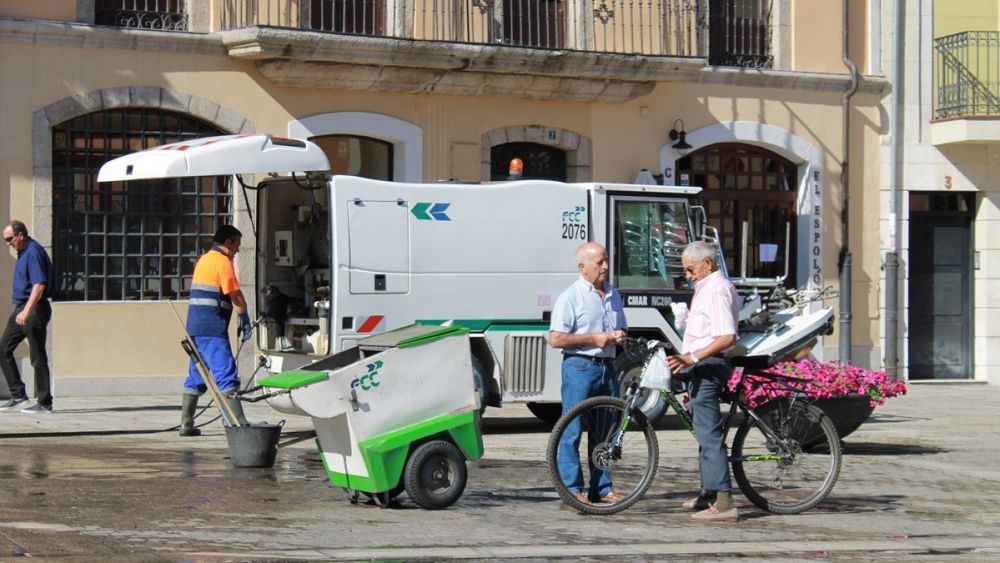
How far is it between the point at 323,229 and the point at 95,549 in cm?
732

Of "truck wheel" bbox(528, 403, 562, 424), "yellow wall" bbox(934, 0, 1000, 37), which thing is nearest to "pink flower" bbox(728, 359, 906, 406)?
"truck wheel" bbox(528, 403, 562, 424)

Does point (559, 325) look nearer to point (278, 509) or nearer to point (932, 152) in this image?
point (278, 509)

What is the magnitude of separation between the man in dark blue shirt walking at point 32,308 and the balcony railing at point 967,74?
13437 mm

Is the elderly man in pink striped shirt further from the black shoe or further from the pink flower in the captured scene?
the black shoe

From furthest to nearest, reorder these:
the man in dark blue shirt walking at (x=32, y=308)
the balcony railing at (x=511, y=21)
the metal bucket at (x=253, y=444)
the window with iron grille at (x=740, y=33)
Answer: the window with iron grille at (x=740, y=33) < the balcony railing at (x=511, y=21) < the man in dark blue shirt walking at (x=32, y=308) < the metal bucket at (x=253, y=444)

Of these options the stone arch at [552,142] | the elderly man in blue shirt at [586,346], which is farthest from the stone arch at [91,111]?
the elderly man in blue shirt at [586,346]

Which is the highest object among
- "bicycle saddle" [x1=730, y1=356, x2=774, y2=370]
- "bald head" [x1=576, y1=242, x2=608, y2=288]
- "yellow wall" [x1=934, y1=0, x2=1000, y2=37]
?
"yellow wall" [x1=934, y1=0, x2=1000, y2=37]

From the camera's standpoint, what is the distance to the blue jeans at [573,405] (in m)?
9.80

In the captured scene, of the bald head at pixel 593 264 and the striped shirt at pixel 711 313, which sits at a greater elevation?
the bald head at pixel 593 264

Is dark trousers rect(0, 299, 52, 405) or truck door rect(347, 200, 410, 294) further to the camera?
dark trousers rect(0, 299, 52, 405)

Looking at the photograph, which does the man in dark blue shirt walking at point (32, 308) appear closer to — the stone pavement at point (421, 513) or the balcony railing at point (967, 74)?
the stone pavement at point (421, 513)

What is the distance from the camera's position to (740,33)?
2334 centimetres

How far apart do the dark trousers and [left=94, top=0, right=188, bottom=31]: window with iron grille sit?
4.25 m

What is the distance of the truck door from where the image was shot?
14516mm
